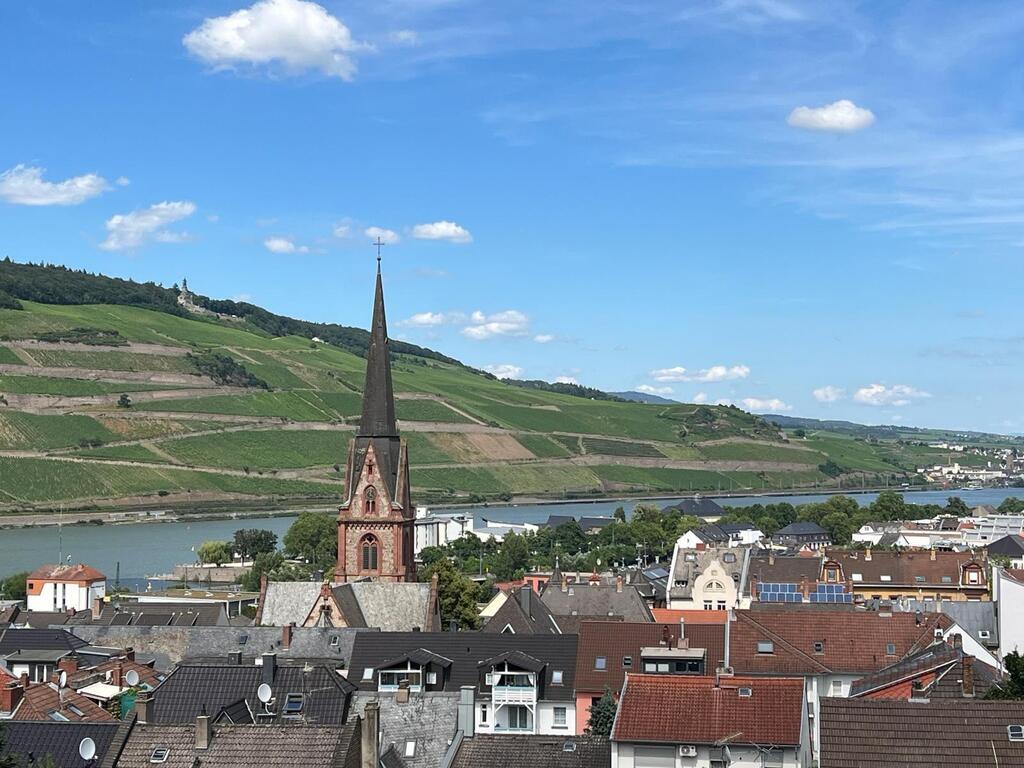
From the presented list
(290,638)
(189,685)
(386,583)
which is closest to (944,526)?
(386,583)

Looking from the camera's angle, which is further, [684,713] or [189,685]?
[189,685]

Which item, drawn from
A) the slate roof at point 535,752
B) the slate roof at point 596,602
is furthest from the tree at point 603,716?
the slate roof at point 596,602

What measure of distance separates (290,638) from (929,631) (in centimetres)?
2033

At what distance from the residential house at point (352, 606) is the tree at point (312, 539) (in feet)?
265

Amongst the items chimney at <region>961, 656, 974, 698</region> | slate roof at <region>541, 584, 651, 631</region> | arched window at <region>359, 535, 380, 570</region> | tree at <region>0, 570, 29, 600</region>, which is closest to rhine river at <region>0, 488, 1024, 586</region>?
tree at <region>0, 570, 29, 600</region>

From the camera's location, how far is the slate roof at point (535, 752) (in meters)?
30.0

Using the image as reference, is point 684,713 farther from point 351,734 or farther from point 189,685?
point 189,685

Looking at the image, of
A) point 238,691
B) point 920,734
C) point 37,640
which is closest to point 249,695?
point 238,691

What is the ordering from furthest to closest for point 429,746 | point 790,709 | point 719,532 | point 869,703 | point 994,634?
point 719,532 → point 994,634 → point 429,746 → point 790,709 → point 869,703

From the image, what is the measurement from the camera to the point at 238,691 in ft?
119

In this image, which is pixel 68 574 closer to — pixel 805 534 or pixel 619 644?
pixel 619 644

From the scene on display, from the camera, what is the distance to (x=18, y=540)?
176m

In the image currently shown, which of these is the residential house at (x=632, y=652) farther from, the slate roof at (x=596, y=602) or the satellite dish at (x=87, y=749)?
the slate roof at (x=596, y=602)

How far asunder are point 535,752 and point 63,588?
80.1 m
